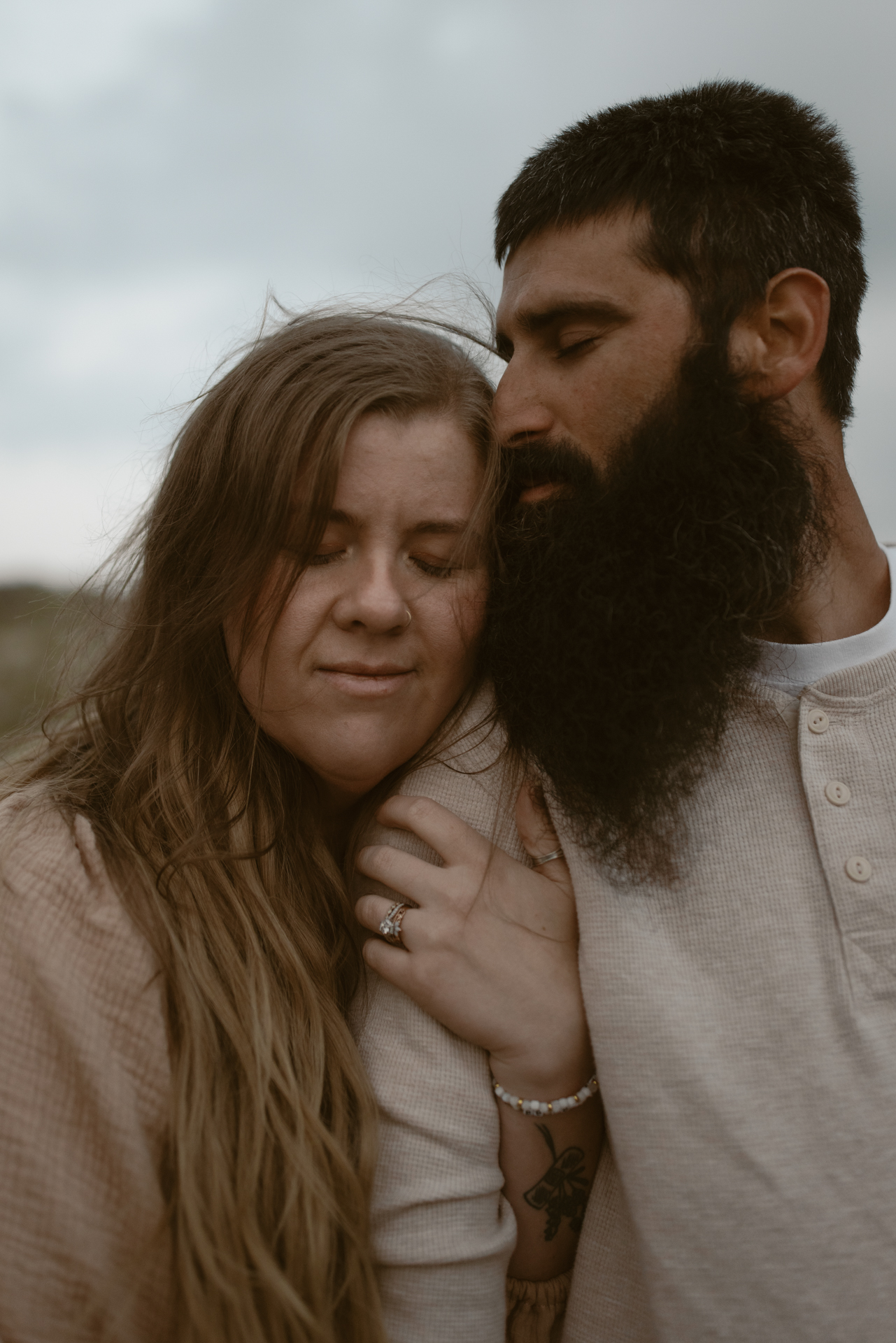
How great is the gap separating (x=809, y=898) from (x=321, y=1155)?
3.47 feet

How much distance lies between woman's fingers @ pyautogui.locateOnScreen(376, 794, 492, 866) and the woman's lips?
26 cm

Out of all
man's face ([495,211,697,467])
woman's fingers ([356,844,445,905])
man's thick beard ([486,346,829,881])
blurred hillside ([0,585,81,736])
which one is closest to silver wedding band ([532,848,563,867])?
man's thick beard ([486,346,829,881])

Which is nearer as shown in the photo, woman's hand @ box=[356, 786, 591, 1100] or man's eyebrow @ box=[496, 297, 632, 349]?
woman's hand @ box=[356, 786, 591, 1100]

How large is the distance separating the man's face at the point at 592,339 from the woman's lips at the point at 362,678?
27.6 inches

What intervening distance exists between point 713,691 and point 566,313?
3.34 feet

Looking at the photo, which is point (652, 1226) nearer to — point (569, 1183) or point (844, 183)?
point (569, 1183)

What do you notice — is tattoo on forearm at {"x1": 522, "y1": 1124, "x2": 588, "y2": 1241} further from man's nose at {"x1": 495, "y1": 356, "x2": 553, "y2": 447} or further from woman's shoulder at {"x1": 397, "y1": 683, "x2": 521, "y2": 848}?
man's nose at {"x1": 495, "y1": 356, "x2": 553, "y2": 447}

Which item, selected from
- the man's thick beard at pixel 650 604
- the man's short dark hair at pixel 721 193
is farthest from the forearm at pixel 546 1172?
the man's short dark hair at pixel 721 193

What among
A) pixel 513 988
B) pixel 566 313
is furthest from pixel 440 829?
pixel 566 313

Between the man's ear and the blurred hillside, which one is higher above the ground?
the man's ear

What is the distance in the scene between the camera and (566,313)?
218 centimetres

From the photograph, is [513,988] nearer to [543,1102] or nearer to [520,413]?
[543,1102]

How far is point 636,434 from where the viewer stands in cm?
207

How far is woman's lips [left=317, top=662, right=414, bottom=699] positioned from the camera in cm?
188
